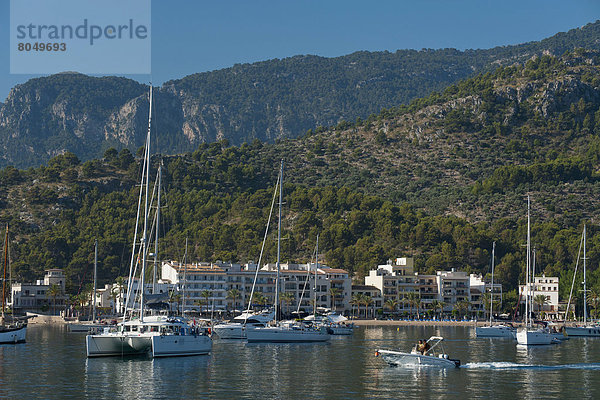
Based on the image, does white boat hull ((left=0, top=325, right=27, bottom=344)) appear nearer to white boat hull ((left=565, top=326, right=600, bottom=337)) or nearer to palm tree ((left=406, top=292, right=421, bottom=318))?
white boat hull ((left=565, top=326, right=600, bottom=337))

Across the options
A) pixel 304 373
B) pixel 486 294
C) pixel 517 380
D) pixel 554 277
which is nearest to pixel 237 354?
pixel 304 373

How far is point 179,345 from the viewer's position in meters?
65.8

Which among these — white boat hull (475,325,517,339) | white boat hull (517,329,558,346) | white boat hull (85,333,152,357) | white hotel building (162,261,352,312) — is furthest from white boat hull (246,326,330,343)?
white hotel building (162,261,352,312)

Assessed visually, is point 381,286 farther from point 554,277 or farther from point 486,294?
point 554,277

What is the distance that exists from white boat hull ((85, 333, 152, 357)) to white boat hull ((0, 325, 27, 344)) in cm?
1894

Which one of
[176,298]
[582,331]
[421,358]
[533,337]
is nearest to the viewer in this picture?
[421,358]

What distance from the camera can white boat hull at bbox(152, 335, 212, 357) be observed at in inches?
2509

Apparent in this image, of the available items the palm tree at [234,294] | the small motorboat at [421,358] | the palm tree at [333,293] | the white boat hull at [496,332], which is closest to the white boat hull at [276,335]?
the small motorboat at [421,358]

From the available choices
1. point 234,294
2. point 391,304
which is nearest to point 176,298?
point 234,294

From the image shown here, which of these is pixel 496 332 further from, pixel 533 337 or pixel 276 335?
pixel 276 335

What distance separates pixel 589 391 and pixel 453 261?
13925 centimetres

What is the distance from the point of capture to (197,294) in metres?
164

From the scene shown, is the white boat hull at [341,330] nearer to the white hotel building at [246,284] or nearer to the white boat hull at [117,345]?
the white hotel building at [246,284]

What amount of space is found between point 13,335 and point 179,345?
951 inches
